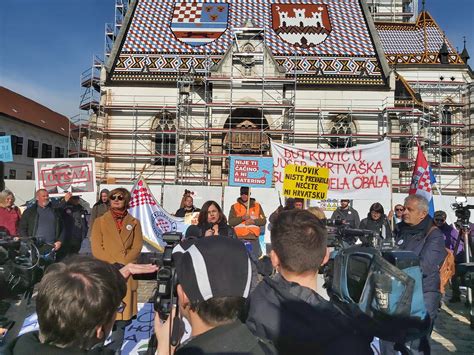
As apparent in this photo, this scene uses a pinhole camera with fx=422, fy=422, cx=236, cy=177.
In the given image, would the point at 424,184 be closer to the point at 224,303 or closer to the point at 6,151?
the point at 224,303

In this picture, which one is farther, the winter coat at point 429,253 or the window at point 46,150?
the window at point 46,150

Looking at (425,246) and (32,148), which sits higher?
(32,148)

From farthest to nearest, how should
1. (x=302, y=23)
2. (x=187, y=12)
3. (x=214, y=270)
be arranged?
(x=187, y=12) < (x=302, y=23) < (x=214, y=270)

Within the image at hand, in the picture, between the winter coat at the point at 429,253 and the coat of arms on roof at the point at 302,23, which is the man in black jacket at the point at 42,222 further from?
the coat of arms on roof at the point at 302,23

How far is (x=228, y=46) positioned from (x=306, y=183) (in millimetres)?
19124

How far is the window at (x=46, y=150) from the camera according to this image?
45.6m

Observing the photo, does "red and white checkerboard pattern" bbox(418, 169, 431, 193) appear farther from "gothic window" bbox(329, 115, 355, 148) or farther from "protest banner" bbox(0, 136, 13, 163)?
"gothic window" bbox(329, 115, 355, 148)

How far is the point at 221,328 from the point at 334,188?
8.52m

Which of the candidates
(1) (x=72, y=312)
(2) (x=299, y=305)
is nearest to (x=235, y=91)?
(2) (x=299, y=305)

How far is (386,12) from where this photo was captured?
133 feet

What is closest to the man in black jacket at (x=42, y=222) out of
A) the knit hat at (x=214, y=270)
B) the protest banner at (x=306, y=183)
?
the protest banner at (x=306, y=183)

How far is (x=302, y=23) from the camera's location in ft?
87.5

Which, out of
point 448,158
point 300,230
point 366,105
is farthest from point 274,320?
point 448,158

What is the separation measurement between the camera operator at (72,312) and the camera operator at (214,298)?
0.25 m
